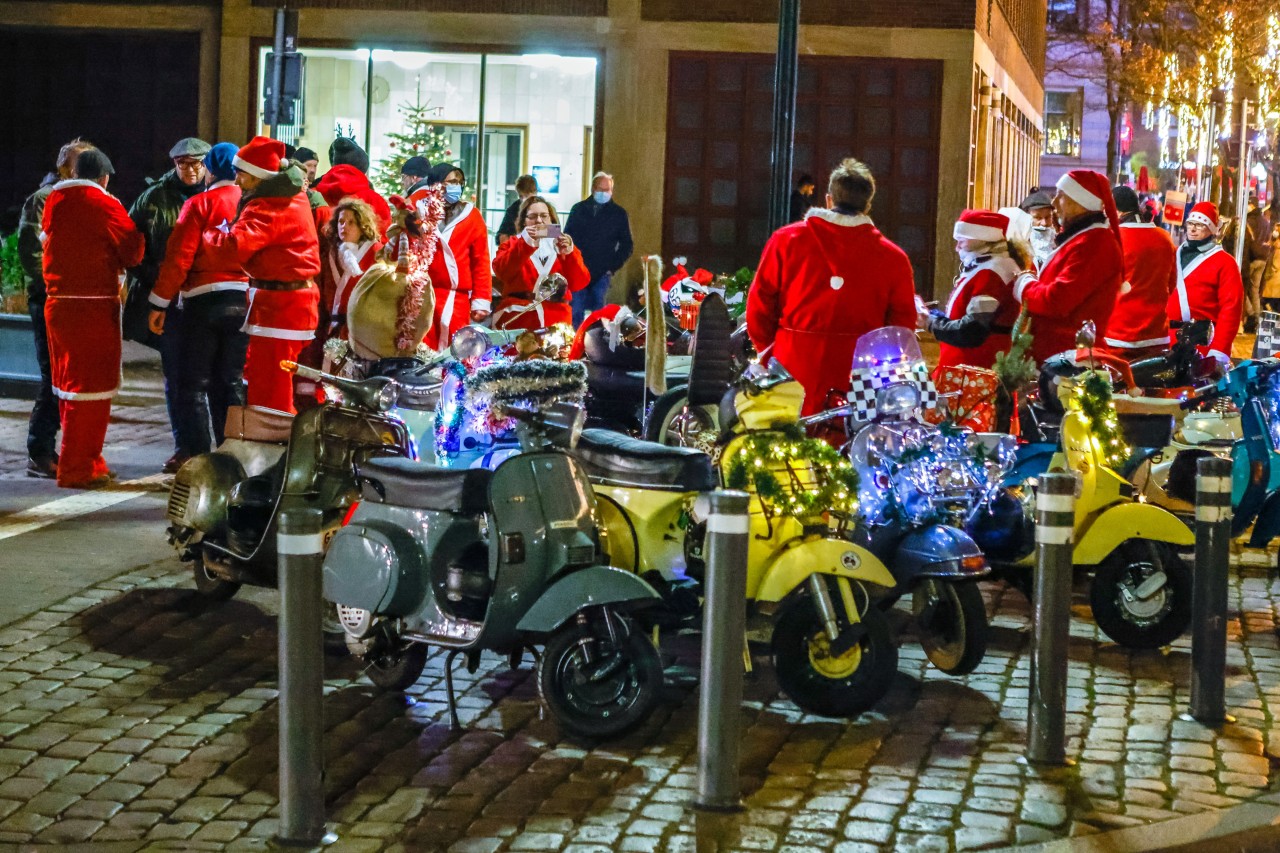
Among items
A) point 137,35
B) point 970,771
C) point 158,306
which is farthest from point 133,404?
point 970,771

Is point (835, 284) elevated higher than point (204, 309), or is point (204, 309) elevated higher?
point (835, 284)

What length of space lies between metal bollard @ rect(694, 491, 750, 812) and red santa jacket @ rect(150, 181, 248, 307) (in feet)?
20.3

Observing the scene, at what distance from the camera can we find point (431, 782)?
615cm

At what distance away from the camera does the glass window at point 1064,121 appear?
7900 cm

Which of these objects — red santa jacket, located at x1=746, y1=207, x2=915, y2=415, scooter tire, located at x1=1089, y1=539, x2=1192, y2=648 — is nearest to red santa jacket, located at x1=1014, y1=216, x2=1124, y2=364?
red santa jacket, located at x1=746, y1=207, x2=915, y2=415

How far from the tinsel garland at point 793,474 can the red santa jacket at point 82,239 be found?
19.0 feet

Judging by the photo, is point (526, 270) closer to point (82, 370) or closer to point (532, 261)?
point (532, 261)

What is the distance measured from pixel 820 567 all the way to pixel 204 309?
610 cm

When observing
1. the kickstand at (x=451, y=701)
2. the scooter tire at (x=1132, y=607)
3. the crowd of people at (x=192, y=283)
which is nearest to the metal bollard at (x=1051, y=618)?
the scooter tire at (x=1132, y=607)

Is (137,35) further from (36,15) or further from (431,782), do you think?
(431,782)

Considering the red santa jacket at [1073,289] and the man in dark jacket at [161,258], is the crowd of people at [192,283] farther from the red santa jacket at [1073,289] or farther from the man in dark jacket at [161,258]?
the red santa jacket at [1073,289]

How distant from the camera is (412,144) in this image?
22953 millimetres

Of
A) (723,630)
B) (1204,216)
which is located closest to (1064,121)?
(1204,216)

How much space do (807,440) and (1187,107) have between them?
41.3m
